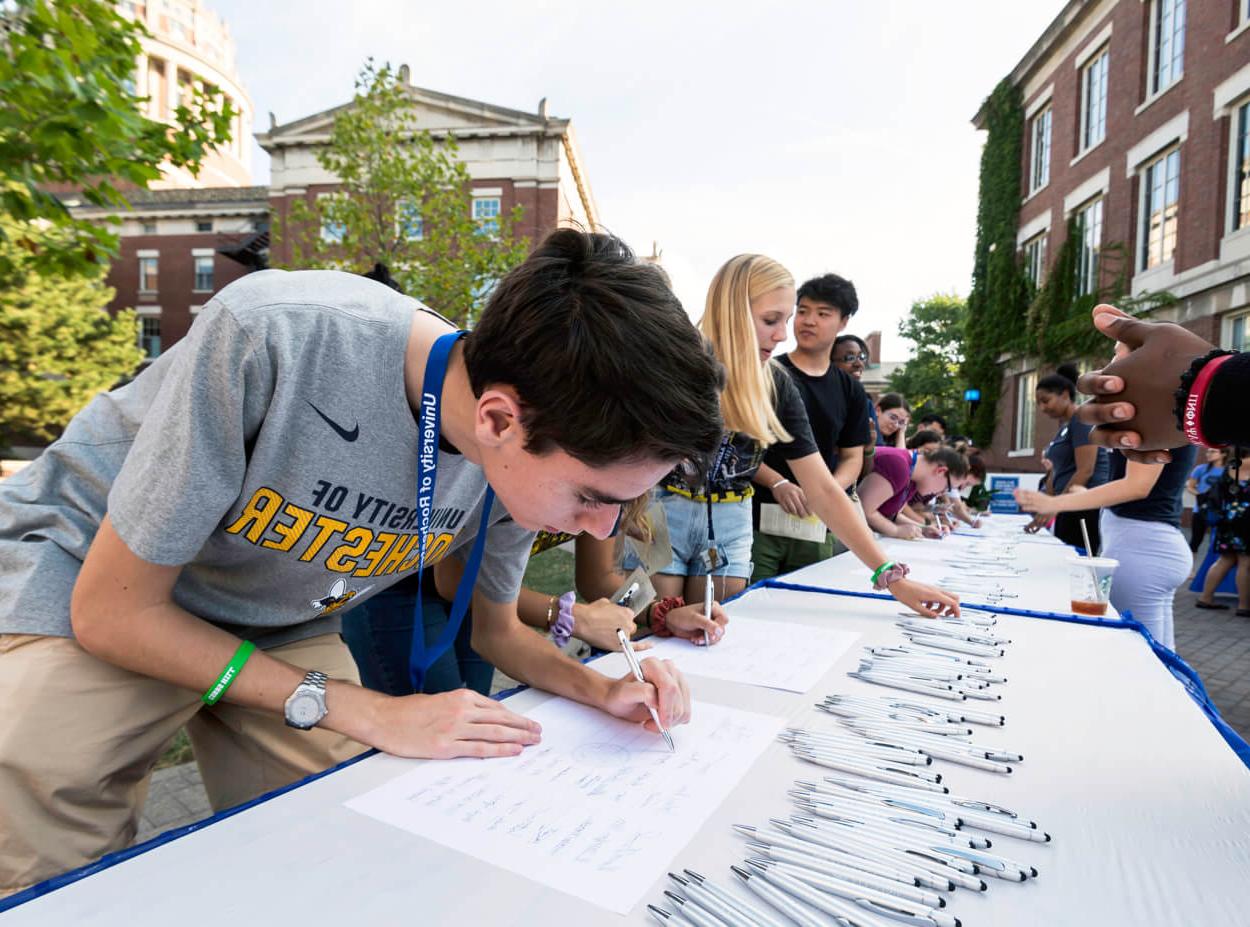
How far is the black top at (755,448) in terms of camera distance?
2.38 meters

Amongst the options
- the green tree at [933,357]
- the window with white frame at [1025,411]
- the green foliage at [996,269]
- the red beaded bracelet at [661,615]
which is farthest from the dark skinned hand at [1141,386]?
the green tree at [933,357]

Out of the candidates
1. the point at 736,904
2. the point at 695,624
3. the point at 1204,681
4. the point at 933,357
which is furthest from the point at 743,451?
the point at 933,357

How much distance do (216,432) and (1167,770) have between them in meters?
1.43

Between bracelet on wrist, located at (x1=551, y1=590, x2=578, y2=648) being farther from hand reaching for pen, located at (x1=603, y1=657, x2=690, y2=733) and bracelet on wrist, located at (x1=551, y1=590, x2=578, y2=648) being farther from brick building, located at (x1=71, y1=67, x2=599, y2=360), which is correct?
brick building, located at (x1=71, y1=67, x2=599, y2=360)

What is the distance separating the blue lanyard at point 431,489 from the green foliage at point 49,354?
840 inches

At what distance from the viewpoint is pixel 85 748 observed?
1069 millimetres

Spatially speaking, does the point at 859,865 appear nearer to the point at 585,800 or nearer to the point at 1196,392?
the point at 585,800

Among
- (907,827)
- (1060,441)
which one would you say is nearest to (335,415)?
(907,827)

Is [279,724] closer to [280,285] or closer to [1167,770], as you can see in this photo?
[280,285]

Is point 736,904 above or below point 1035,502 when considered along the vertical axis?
below

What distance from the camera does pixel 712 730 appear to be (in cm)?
120

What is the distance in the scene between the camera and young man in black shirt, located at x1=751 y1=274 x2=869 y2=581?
3342mm

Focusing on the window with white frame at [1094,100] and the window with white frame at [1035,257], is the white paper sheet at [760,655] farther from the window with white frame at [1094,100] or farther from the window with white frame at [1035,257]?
the window with white frame at [1035,257]

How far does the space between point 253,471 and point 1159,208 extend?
15554mm
